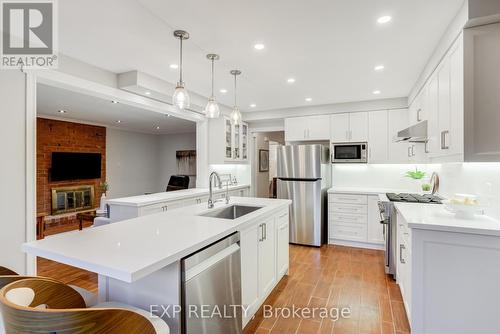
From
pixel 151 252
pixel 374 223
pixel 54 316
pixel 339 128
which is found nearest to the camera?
pixel 54 316

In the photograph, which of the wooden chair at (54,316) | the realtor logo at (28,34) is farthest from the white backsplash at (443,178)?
the realtor logo at (28,34)

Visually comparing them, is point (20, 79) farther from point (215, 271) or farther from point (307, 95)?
point (307, 95)

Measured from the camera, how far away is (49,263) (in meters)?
3.46

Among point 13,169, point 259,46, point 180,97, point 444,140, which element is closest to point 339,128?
point 444,140

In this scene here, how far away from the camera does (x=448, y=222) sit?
1798 millimetres

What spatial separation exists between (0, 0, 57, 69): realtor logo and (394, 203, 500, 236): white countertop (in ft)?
10.2

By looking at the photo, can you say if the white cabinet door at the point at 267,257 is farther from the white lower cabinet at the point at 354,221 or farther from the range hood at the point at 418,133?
the white lower cabinet at the point at 354,221

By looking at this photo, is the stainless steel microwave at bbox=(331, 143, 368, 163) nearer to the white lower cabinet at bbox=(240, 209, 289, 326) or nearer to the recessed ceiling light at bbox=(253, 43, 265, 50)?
the white lower cabinet at bbox=(240, 209, 289, 326)

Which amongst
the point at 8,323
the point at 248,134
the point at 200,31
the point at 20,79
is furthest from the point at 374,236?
the point at 20,79

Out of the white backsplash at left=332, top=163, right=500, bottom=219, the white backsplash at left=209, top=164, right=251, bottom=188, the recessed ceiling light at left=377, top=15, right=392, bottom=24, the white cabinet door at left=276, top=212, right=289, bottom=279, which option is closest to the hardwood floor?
the white cabinet door at left=276, top=212, right=289, bottom=279

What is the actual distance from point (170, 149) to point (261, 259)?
274 inches

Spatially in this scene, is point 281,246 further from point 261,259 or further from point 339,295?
point 339,295

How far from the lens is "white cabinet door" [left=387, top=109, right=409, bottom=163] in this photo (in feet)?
13.7

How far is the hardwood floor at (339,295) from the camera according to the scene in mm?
2076
